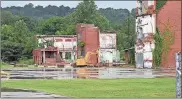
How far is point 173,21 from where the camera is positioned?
47406 mm

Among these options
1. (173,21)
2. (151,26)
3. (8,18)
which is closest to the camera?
(173,21)

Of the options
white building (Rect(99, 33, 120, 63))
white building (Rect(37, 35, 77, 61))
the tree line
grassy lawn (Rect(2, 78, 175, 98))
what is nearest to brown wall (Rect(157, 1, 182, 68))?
the tree line

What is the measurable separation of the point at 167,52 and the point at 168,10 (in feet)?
15.0

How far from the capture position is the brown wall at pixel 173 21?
4691cm

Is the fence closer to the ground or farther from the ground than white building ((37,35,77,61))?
closer to the ground

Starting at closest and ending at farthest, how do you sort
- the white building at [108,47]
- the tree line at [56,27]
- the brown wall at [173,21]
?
1. the brown wall at [173,21]
2. the white building at [108,47]
3. the tree line at [56,27]

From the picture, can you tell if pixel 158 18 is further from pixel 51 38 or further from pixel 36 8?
pixel 36 8

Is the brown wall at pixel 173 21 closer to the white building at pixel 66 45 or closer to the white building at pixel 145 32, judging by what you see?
the white building at pixel 145 32

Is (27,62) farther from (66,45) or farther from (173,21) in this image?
(173,21)

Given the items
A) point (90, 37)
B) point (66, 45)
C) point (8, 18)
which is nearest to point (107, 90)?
point (90, 37)

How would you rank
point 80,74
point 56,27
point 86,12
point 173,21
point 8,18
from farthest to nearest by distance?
point 8,18
point 56,27
point 86,12
point 173,21
point 80,74

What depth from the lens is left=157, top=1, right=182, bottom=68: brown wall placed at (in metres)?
46.9

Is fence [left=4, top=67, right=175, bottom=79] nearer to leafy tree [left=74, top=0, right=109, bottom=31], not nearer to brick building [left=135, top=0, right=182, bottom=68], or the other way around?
brick building [left=135, top=0, right=182, bottom=68]

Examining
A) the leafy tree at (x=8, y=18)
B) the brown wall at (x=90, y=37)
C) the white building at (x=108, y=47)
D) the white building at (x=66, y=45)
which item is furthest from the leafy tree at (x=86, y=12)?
the leafy tree at (x=8, y=18)
